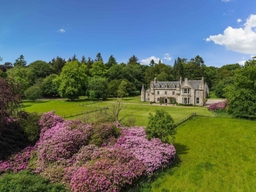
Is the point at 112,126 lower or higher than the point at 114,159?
higher

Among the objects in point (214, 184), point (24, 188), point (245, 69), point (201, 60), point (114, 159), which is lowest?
point (214, 184)

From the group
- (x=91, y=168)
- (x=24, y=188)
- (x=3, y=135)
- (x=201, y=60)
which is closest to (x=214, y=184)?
(x=91, y=168)

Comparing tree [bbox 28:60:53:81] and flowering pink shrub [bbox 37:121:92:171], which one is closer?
flowering pink shrub [bbox 37:121:92:171]

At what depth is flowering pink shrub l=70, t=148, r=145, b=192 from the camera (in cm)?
1007

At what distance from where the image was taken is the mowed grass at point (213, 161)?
1206cm

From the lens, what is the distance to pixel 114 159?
11.9 meters

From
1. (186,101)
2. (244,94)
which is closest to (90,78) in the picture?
(186,101)

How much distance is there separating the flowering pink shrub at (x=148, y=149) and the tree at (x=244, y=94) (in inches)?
899

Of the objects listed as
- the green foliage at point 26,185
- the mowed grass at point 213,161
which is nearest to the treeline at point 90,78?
the green foliage at point 26,185

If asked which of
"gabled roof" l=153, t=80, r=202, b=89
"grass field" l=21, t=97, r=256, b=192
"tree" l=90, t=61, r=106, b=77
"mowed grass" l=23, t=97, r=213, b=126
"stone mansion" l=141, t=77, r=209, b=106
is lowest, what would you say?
"grass field" l=21, t=97, r=256, b=192

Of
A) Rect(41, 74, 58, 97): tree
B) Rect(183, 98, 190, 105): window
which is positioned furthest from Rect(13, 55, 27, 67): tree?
Rect(183, 98, 190, 105): window

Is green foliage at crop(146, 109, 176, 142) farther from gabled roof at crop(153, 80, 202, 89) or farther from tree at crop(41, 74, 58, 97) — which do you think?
tree at crop(41, 74, 58, 97)

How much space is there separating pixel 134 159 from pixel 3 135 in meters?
11.1

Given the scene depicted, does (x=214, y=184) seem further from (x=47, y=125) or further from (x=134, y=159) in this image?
(x=47, y=125)
